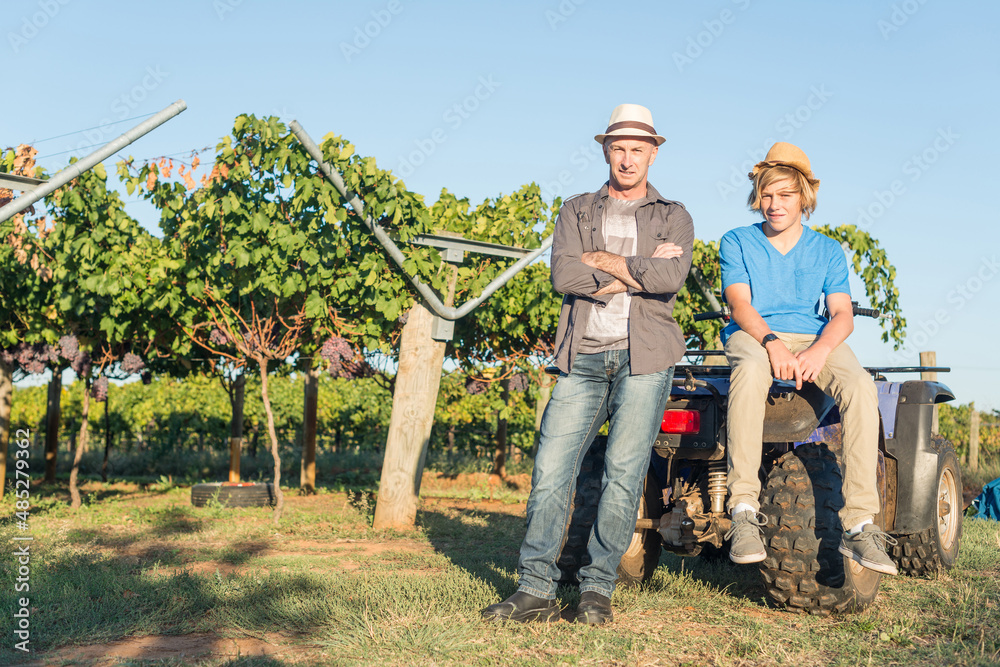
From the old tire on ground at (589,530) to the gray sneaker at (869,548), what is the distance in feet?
2.98

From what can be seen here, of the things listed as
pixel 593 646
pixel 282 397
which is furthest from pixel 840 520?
pixel 282 397

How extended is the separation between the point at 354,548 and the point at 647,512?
110 inches

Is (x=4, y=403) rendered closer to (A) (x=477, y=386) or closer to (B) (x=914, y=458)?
(A) (x=477, y=386)

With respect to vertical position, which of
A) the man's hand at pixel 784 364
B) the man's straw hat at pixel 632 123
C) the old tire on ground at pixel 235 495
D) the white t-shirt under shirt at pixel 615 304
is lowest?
the old tire on ground at pixel 235 495

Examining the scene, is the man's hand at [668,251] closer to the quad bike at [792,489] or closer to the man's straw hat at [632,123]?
the man's straw hat at [632,123]

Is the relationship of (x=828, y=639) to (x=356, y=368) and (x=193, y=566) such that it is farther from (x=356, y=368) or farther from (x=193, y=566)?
(x=356, y=368)

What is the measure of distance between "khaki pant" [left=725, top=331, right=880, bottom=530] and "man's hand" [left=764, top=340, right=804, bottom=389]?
1.5 inches

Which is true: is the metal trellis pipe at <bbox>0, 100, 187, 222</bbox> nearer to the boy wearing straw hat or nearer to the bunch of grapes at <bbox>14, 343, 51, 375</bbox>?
the boy wearing straw hat

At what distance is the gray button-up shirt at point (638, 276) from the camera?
10.3 ft

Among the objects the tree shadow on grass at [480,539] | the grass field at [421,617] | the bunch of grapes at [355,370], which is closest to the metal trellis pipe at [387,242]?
the tree shadow on grass at [480,539]

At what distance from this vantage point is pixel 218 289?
26.3 ft

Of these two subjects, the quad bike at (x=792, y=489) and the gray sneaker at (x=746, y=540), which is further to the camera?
the quad bike at (x=792, y=489)

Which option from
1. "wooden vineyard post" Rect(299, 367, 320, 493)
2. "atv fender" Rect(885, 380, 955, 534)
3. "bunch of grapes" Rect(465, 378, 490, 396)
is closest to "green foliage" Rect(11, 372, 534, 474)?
"bunch of grapes" Rect(465, 378, 490, 396)

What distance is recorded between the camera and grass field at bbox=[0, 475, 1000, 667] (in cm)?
266
